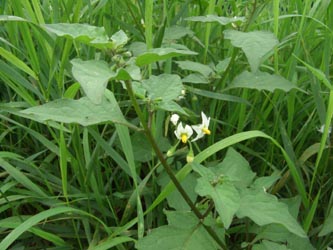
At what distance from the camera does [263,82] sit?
3.92 ft

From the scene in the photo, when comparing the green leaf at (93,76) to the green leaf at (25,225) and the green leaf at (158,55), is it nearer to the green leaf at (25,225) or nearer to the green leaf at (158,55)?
the green leaf at (158,55)

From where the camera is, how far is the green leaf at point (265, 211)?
0.91 m

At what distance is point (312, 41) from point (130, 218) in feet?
2.44

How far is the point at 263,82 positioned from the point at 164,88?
1.11 ft

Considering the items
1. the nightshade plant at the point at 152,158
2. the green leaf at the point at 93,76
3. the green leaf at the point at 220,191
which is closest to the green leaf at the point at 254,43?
the nightshade plant at the point at 152,158

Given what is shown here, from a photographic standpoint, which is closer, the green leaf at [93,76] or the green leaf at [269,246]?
the green leaf at [93,76]

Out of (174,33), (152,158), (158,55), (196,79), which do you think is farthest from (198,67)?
(158,55)

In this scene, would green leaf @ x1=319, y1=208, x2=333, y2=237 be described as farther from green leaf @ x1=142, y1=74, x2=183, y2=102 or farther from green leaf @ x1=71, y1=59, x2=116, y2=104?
green leaf @ x1=71, y1=59, x2=116, y2=104

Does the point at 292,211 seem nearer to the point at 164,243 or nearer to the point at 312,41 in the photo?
the point at 164,243

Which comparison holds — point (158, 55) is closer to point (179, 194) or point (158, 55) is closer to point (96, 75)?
point (96, 75)

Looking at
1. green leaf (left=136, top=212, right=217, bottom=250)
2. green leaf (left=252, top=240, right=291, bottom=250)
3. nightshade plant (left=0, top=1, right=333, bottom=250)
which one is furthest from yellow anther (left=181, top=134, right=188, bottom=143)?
green leaf (left=252, top=240, right=291, bottom=250)

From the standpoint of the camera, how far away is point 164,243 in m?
0.94

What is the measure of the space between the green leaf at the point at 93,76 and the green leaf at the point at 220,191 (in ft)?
0.78

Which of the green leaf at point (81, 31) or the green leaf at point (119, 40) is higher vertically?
the green leaf at point (81, 31)
